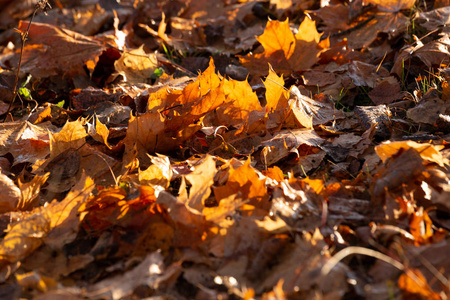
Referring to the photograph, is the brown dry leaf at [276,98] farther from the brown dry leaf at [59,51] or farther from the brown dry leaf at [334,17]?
the brown dry leaf at [59,51]

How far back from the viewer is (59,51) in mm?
2723

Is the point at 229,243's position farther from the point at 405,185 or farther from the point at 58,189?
the point at 58,189

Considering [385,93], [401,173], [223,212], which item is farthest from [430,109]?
[223,212]

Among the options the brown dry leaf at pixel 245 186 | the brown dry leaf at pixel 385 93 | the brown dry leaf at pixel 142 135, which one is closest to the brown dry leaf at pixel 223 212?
the brown dry leaf at pixel 245 186

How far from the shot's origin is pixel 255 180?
4.72 ft

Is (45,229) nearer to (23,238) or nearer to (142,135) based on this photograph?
(23,238)

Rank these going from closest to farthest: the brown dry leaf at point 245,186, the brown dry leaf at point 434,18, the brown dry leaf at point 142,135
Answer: the brown dry leaf at point 245,186, the brown dry leaf at point 142,135, the brown dry leaf at point 434,18

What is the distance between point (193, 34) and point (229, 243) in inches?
86.7

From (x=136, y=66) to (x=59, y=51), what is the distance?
0.49 m

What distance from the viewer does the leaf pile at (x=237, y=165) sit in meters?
1.20

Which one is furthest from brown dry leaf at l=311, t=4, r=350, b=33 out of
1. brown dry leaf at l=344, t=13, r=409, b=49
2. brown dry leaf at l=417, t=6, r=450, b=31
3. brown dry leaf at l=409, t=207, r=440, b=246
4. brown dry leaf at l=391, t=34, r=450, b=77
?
brown dry leaf at l=409, t=207, r=440, b=246

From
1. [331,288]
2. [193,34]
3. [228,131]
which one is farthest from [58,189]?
[193,34]

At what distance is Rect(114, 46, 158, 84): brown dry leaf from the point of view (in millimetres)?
2629

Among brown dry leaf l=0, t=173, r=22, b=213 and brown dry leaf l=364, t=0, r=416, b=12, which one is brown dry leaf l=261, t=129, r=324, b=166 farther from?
brown dry leaf l=364, t=0, r=416, b=12
